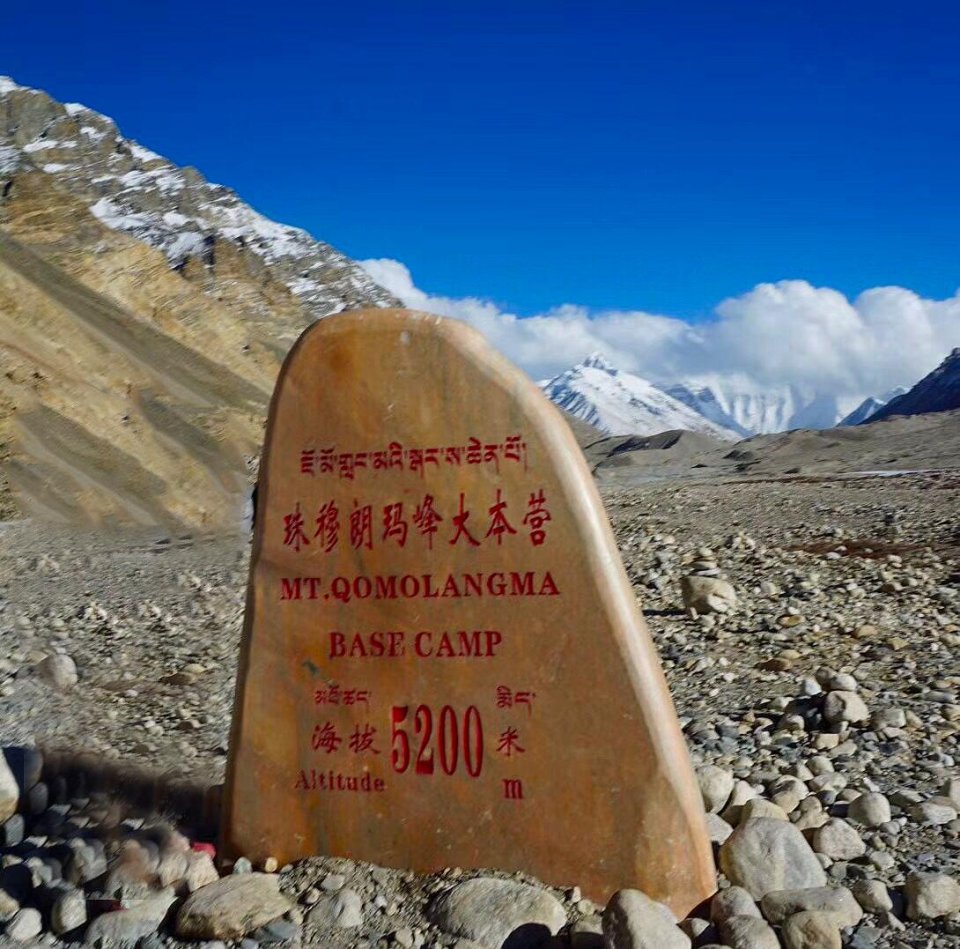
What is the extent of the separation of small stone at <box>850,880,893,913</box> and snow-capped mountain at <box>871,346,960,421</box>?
94343 millimetres

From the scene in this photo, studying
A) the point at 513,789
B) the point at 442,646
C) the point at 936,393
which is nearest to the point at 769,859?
the point at 513,789

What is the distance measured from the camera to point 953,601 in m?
8.25

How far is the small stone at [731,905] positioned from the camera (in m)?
3.29

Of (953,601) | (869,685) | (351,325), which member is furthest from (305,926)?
(953,601)

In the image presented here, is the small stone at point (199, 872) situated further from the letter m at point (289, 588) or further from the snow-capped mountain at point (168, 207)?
the snow-capped mountain at point (168, 207)

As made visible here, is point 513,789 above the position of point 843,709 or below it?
above

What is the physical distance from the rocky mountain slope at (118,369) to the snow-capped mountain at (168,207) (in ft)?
39.4

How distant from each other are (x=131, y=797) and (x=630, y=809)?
87.2 inches

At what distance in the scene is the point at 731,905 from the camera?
3312mm

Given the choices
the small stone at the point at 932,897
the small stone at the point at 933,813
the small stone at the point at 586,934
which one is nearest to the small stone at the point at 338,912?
the small stone at the point at 586,934

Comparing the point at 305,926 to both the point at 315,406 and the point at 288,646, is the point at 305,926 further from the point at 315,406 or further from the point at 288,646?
the point at 315,406

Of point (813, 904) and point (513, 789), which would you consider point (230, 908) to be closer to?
point (513, 789)

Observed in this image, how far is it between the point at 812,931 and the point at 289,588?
2065 mm

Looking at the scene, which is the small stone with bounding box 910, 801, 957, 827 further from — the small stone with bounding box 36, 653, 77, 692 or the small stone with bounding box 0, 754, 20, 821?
the small stone with bounding box 36, 653, 77, 692
